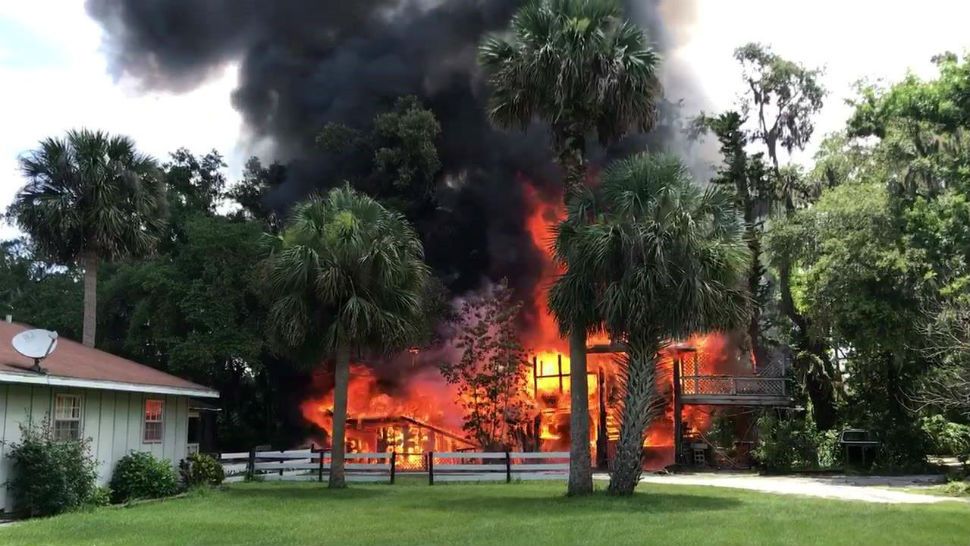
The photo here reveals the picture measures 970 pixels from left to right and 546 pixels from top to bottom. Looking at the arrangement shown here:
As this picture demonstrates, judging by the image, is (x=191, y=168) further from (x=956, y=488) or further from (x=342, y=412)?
(x=956, y=488)

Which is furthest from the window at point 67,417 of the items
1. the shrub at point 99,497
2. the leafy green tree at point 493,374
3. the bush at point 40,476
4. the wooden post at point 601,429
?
the wooden post at point 601,429

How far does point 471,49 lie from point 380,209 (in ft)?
95.3

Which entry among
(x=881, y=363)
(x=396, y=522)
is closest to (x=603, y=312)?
(x=396, y=522)

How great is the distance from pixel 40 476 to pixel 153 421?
5158 mm

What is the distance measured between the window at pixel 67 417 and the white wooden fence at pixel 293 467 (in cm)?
683

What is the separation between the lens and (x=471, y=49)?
160 ft

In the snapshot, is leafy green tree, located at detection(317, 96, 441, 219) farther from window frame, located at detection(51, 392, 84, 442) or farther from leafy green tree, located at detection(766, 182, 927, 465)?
window frame, located at detection(51, 392, 84, 442)

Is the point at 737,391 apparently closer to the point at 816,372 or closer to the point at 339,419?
the point at 816,372

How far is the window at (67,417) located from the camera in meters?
16.0

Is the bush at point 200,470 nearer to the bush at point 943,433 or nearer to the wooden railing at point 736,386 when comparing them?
the wooden railing at point 736,386

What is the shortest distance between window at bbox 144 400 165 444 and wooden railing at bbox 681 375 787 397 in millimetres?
19921

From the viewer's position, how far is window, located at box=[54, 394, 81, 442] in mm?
15969

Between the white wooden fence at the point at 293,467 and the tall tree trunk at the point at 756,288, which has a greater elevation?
the tall tree trunk at the point at 756,288

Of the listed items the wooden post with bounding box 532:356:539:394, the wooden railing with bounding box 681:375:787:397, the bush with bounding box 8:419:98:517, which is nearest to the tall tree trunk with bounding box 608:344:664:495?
the bush with bounding box 8:419:98:517
